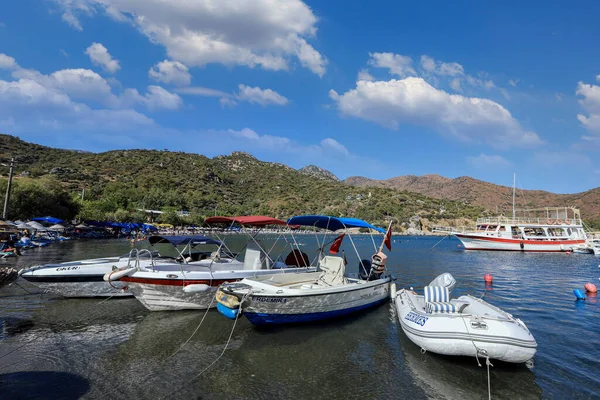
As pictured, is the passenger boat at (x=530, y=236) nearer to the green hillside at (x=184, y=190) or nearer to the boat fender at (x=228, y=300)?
the boat fender at (x=228, y=300)

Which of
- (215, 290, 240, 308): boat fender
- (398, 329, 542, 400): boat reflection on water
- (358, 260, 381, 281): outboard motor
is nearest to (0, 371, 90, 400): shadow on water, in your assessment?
(215, 290, 240, 308): boat fender

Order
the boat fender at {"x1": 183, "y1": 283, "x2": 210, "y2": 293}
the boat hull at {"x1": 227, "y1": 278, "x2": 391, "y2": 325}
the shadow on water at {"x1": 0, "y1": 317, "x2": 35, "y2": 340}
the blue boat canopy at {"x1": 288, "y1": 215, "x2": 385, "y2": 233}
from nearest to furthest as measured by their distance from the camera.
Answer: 1. the boat hull at {"x1": 227, "y1": 278, "x2": 391, "y2": 325}
2. the shadow on water at {"x1": 0, "y1": 317, "x2": 35, "y2": 340}
3. the boat fender at {"x1": 183, "y1": 283, "x2": 210, "y2": 293}
4. the blue boat canopy at {"x1": 288, "y1": 215, "x2": 385, "y2": 233}

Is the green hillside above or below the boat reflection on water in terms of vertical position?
above

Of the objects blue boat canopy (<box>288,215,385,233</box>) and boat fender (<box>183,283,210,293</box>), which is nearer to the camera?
boat fender (<box>183,283,210,293</box>)

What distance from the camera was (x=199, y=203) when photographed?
122500 millimetres

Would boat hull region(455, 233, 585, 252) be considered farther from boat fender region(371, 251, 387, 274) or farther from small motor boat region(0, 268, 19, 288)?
small motor boat region(0, 268, 19, 288)

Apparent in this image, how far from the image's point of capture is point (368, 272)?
49.9 feet

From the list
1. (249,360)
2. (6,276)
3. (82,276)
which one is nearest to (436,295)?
(249,360)

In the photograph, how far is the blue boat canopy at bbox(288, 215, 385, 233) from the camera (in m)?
14.9

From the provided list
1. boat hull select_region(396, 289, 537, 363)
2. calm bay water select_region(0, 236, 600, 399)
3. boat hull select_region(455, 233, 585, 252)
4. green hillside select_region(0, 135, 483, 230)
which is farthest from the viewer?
green hillside select_region(0, 135, 483, 230)

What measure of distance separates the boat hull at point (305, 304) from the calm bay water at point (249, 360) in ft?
1.43

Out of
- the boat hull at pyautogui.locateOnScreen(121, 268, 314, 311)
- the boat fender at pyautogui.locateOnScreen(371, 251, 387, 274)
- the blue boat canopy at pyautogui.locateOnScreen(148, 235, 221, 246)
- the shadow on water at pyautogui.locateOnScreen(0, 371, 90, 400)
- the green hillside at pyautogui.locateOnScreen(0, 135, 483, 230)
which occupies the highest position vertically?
the green hillside at pyautogui.locateOnScreen(0, 135, 483, 230)

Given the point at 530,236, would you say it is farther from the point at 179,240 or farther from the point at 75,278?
the point at 75,278

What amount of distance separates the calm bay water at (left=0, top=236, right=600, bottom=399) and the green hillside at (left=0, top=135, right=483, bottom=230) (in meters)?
58.1
